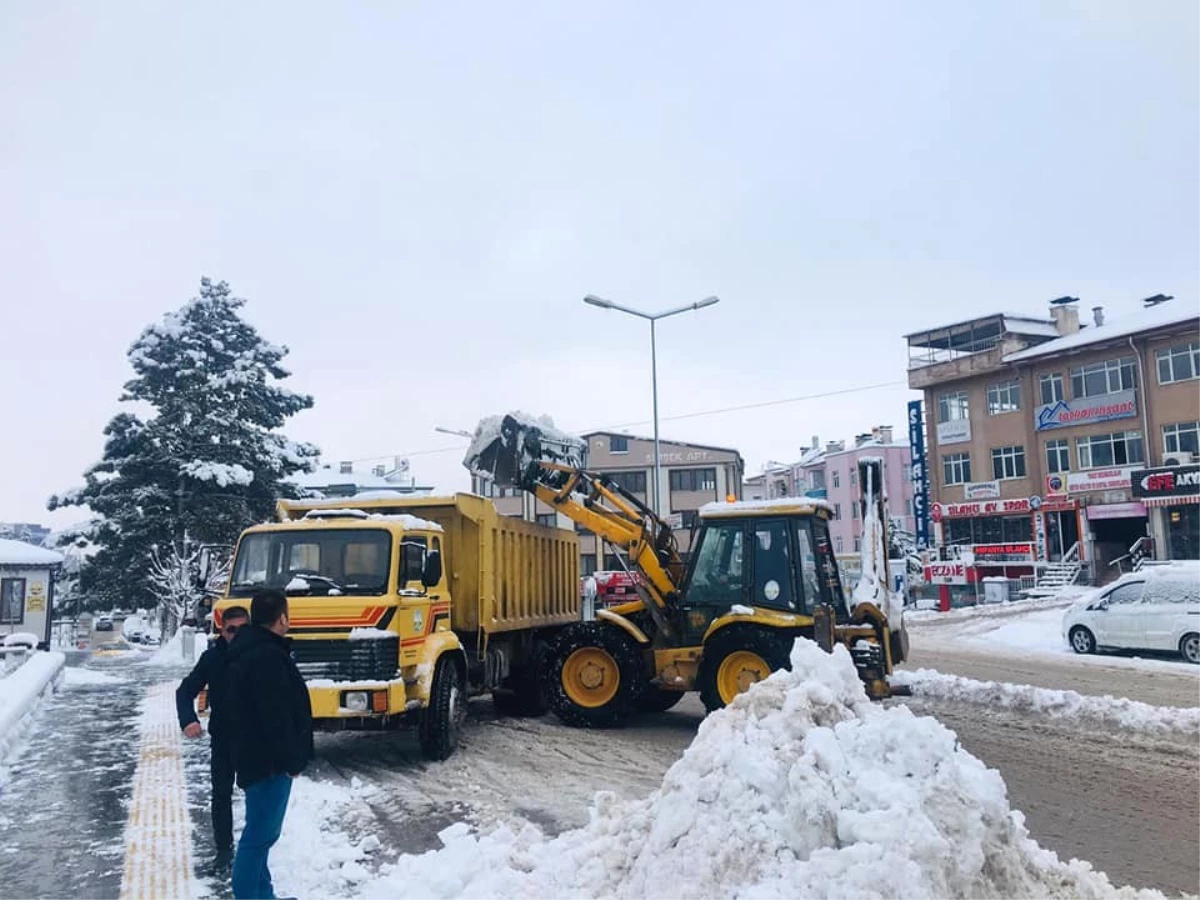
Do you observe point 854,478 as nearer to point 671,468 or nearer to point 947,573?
point 671,468

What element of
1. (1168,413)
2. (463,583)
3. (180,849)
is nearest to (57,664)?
(463,583)

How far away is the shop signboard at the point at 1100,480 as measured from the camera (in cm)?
3738

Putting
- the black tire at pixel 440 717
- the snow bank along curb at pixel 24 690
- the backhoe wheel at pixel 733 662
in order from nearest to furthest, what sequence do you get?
the black tire at pixel 440 717, the snow bank along curb at pixel 24 690, the backhoe wheel at pixel 733 662

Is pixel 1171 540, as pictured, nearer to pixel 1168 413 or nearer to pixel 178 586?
pixel 1168 413

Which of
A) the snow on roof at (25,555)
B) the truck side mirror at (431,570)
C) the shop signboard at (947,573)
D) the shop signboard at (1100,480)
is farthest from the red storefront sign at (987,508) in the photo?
the truck side mirror at (431,570)

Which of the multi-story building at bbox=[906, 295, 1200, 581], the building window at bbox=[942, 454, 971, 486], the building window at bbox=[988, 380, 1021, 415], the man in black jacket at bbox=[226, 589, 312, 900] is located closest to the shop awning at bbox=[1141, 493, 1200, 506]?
the multi-story building at bbox=[906, 295, 1200, 581]

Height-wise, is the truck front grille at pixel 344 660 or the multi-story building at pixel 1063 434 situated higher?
the multi-story building at pixel 1063 434

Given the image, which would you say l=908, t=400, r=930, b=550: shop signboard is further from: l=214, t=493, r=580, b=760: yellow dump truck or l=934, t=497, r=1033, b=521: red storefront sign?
l=214, t=493, r=580, b=760: yellow dump truck

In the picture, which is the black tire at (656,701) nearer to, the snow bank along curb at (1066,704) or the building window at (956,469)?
the snow bank along curb at (1066,704)

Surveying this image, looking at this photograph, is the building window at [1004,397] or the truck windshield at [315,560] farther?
the building window at [1004,397]

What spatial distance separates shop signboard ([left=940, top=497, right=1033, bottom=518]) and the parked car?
22284mm

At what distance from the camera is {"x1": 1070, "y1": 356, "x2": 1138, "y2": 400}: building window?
38.0m

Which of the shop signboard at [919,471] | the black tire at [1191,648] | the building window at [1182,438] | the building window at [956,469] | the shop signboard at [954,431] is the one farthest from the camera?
the shop signboard at [954,431]

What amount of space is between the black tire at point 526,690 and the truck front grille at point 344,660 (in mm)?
4116
